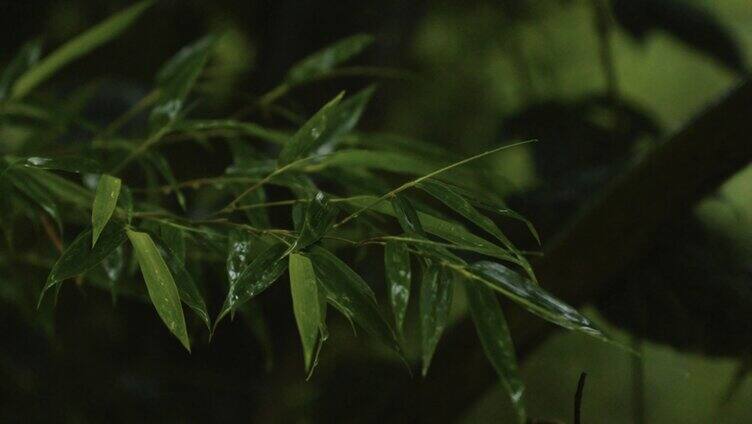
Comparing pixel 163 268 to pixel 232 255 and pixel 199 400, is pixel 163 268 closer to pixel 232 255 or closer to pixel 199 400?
pixel 232 255

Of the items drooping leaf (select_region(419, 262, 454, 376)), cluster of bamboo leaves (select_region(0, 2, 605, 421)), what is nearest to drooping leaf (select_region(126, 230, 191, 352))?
cluster of bamboo leaves (select_region(0, 2, 605, 421))

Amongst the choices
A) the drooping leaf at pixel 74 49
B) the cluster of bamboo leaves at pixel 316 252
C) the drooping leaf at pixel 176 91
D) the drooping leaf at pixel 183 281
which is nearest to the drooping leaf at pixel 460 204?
the cluster of bamboo leaves at pixel 316 252

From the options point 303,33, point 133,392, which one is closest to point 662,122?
point 303,33

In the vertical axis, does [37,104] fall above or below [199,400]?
above

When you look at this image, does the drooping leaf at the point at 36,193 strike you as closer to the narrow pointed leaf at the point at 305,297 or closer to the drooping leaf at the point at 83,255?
the drooping leaf at the point at 83,255

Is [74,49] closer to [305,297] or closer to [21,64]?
[21,64]
